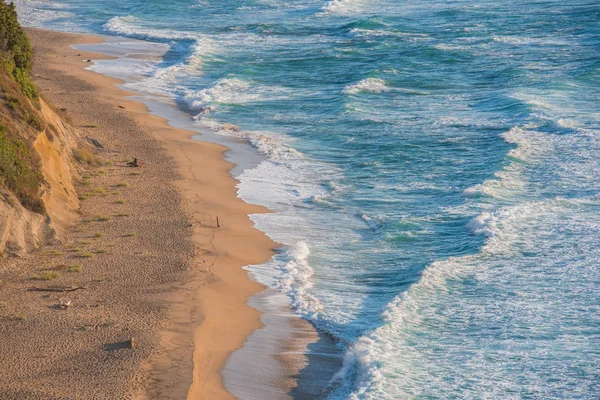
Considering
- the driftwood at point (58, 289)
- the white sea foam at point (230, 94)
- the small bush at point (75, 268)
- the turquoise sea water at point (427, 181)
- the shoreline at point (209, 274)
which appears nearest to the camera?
the shoreline at point (209, 274)

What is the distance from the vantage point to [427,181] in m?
26.7

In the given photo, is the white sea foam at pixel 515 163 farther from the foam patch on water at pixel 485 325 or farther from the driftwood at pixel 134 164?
the driftwood at pixel 134 164

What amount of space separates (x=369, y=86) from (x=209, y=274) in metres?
22.5

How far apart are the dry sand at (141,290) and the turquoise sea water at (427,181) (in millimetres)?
1182

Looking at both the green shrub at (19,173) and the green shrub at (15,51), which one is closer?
the green shrub at (19,173)

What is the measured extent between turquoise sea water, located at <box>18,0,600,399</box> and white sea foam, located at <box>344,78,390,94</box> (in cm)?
14

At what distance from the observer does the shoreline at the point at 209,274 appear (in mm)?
15008

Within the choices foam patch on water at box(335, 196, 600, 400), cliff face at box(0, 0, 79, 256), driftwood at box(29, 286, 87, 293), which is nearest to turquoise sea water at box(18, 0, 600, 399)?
foam patch on water at box(335, 196, 600, 400)

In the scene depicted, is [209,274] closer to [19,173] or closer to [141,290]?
[141,290]

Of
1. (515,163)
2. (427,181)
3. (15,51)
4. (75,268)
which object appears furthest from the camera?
(515,163)

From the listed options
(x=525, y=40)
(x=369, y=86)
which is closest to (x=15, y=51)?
(x=369, y=86)

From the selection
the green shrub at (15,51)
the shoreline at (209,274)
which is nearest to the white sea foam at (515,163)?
the shoreline at (209,274)

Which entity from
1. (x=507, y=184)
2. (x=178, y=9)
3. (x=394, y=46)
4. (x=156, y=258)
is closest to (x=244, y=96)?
(x=394, y=46)

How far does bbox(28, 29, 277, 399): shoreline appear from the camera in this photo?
1501 centimetres
